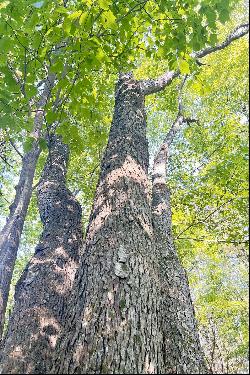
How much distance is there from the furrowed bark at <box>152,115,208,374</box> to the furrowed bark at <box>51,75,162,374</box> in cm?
47

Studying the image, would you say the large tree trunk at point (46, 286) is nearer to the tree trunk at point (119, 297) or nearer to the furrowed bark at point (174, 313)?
the tree trunk at point (119, 297)

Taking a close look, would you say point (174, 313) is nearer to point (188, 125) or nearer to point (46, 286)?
point (46, 286)

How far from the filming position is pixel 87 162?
41.2 ft

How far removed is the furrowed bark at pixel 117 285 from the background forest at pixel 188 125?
641mm

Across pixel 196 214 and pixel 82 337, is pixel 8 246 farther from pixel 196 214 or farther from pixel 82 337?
pixel 196 214

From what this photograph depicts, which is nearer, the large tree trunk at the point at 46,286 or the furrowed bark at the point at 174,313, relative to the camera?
the furrowed bark at the point at 174,313

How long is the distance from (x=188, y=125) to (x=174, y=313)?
7738mm

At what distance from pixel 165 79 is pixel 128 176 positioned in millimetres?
3614

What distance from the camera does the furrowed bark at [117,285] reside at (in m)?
1.71

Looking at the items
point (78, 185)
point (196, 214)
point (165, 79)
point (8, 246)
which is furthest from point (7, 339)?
point (78, 185)

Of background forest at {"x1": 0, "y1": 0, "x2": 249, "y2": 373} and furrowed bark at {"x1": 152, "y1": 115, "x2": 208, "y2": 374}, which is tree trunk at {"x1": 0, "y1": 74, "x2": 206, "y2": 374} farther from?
background forest at {"x1": 0, "y1": 0, "x2": 249, "y2": 373}

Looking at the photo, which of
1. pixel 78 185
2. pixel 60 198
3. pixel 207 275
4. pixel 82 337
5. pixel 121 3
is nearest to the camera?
pixel 82 337

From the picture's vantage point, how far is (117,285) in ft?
7.02

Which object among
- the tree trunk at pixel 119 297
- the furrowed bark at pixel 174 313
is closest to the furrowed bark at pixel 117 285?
the tree trunk at pixel 119 297
